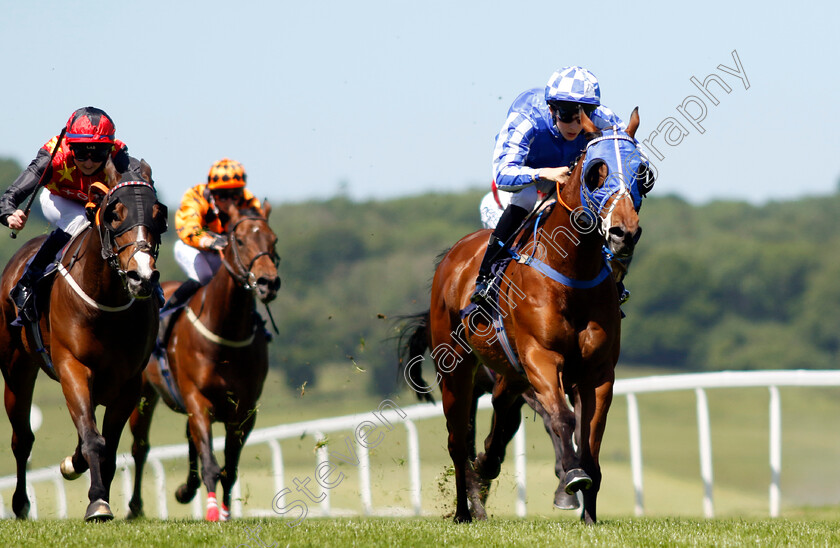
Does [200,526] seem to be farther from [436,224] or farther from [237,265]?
[436,224]

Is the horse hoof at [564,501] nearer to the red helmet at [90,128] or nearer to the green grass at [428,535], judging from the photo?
the green grass at [428,535]

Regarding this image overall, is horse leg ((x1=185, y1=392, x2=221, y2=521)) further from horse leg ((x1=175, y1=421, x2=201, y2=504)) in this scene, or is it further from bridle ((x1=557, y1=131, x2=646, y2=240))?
bridle ((x1=557, y1=131, x2=646, y2=240))

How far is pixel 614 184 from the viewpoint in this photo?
5211 millimetres

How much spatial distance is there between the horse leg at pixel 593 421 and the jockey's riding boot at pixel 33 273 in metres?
3.33

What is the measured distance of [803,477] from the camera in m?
35.8

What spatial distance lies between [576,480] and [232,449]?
12.5 ft

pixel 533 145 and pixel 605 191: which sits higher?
pixel 533 145

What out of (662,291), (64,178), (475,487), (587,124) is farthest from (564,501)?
(662,291)

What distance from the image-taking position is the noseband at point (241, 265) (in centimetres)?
800

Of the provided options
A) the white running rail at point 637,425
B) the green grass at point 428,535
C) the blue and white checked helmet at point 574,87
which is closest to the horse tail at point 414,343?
the white running rail at point 637,425

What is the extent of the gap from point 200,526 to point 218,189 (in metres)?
3.70

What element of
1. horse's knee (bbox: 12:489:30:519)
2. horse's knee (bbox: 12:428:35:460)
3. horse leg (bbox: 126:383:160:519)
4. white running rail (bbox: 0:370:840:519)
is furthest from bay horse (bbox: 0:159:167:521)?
horse leg (bbox: 126:383:160:519)

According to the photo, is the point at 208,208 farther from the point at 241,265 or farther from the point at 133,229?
the point at 133,229

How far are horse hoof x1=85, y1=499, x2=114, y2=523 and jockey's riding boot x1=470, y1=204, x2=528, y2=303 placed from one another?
2.28 meters
